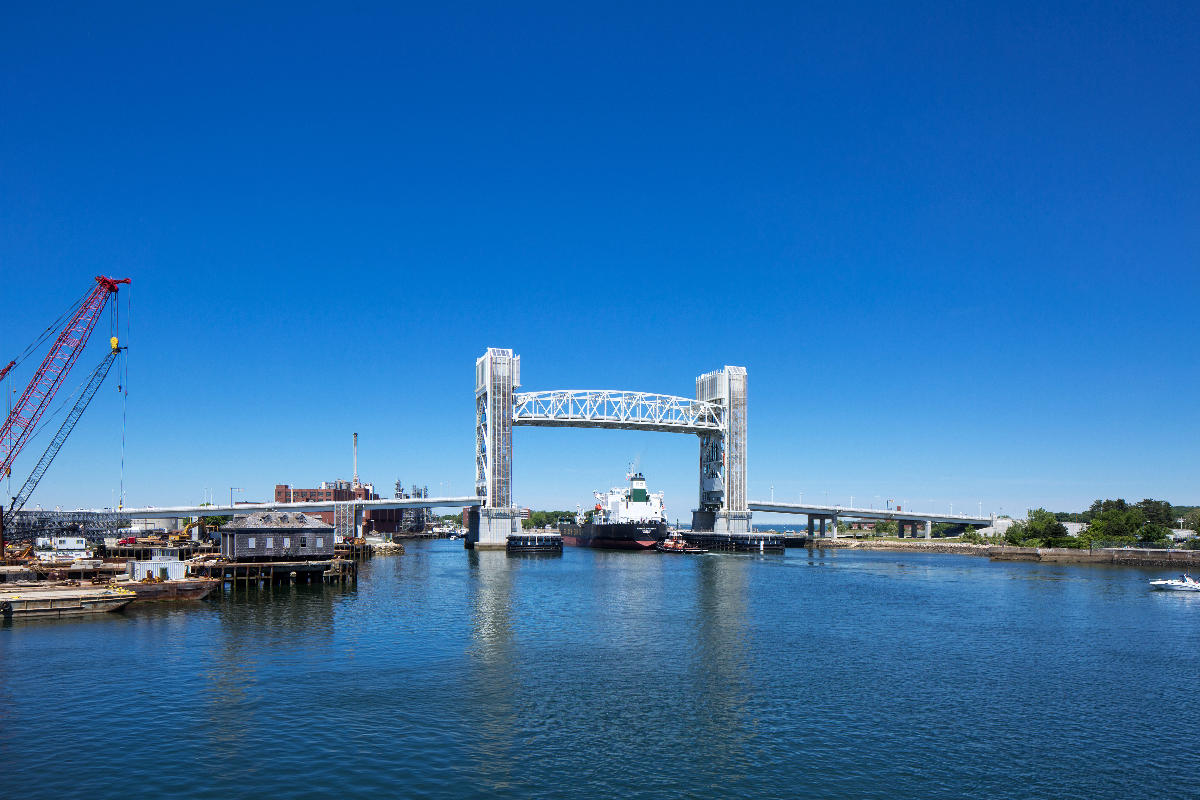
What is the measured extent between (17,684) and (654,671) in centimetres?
2730

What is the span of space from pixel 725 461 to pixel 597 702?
131 metres

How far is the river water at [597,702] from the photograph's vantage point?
2339 centimetres

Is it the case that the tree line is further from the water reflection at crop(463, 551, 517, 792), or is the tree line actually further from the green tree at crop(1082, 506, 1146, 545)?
the water reflection at crop(463, 551, 517, 792)

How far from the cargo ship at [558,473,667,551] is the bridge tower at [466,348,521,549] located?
1956cm

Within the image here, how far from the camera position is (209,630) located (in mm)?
46156

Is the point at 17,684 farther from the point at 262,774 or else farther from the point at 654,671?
the point at 654,671

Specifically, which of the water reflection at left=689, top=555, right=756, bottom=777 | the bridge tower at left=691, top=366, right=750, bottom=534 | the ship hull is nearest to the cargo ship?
the ship hull

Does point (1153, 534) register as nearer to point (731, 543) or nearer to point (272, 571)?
point (731, 543)

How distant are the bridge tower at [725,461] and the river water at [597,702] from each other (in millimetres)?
97346

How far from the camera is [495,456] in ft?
472

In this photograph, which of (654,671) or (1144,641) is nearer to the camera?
(654,671)

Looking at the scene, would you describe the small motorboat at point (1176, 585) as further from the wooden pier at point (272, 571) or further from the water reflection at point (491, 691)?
the wooden pier at point (272, 571)

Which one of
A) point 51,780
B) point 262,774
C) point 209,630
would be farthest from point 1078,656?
point 209,630

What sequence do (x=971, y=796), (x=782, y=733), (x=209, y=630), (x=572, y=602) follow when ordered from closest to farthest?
(x=971, y=796), (x=782, y=733), (x=209, y=630), (x=572, y=602)
